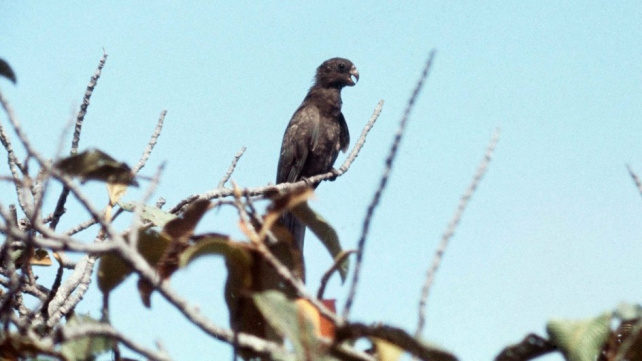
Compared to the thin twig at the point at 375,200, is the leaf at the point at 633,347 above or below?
below

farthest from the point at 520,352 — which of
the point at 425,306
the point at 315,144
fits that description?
the point at 315,144

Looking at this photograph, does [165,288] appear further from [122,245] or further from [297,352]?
[297,352]

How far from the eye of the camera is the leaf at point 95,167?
107cm

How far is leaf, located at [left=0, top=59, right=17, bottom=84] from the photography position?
1.26 meters

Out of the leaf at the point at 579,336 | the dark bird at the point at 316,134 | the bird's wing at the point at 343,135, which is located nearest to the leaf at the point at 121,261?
the leaf at the point at 579,336

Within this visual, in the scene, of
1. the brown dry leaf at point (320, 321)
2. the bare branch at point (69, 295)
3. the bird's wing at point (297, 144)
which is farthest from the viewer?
the bird's wing at point (297, 144)

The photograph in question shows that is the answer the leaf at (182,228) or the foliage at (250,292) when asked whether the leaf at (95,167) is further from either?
the leaf at (182,228)

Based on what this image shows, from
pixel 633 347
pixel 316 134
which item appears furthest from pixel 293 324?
pixel 316 134

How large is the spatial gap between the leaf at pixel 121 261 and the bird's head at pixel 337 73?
8.15 meters

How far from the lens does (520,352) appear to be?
912 mm

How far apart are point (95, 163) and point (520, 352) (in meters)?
0.63

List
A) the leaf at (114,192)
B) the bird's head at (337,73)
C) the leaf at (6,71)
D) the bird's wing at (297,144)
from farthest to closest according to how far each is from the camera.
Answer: the bird's head at (337,73) → the bird's wing at (297,144) → the leaf at (114,192) → the leaf at (6,71)

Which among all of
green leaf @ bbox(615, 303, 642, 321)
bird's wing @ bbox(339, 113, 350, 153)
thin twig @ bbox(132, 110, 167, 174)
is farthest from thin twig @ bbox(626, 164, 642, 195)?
bird's wing @ bbox(339, 113, 350, 153)

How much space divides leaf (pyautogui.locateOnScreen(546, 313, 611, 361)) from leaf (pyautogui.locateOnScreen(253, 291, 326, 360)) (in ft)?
0.89
